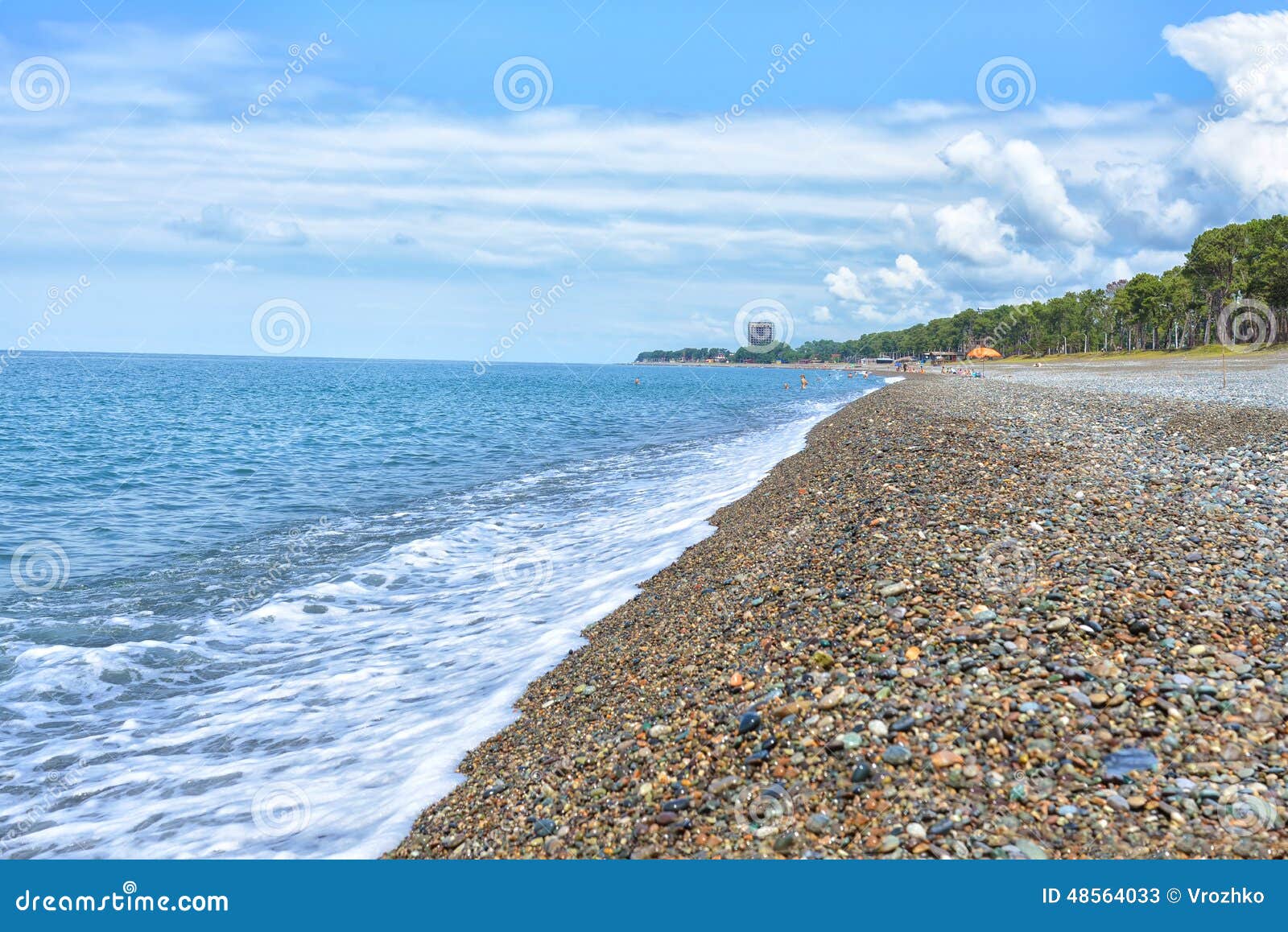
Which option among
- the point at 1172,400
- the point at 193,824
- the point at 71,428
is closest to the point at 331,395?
the point at 71,428

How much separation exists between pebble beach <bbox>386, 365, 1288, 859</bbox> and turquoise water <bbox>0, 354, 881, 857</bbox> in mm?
1560

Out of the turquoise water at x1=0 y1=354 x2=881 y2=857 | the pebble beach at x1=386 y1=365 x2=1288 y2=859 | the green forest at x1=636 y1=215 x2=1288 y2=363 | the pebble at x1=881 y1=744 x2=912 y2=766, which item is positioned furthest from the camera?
the green forest at x1=636 y1=215 x2=1288 y2=363

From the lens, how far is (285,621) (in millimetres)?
13133

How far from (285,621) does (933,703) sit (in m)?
11.0

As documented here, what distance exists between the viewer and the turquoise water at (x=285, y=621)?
7.64m

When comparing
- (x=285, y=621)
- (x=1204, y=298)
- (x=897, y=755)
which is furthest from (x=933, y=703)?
(x=1204, y=298)

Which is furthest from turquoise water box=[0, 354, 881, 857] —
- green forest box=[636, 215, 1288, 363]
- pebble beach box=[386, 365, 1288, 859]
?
green forest box=[636, 215, 1288, 363]

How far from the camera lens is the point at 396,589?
49.0 ft

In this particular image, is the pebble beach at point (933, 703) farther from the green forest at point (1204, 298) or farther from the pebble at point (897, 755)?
the green forest at point (1204, 298)

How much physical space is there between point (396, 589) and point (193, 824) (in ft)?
25.5

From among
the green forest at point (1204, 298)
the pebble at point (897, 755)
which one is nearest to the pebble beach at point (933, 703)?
the pebble at point (897, 755)

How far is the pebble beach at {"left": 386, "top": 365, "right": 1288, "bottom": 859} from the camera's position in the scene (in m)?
4.98

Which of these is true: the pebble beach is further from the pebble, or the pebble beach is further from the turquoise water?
the turquoise water

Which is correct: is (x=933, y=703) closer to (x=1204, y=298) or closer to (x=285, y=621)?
(x=285, y=621)
